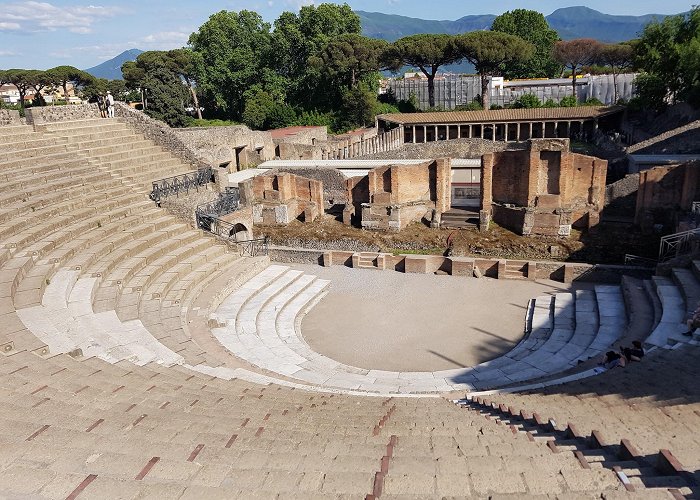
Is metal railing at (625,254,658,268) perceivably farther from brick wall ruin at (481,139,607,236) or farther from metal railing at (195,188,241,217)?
metal railing at (195,188,241,217)

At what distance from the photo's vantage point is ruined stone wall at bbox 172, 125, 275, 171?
26.7 meters

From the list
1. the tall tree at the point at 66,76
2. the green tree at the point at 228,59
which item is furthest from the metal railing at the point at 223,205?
the tall tree at the point at 66,76

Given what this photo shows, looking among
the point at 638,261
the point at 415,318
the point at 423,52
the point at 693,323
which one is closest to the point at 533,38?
the point at 423,52

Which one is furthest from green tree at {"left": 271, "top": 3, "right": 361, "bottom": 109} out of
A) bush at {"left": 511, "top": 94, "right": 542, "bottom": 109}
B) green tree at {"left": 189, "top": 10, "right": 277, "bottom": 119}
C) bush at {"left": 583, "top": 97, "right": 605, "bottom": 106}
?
bush at {"left": 583, "top": 97, "right": 605, "bottom": 106}

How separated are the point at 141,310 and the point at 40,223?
3957 mm

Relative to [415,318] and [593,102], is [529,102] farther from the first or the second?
[415,318]

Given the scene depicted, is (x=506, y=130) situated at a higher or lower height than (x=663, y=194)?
higher

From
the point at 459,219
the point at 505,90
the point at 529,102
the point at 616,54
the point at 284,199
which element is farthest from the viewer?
the point at 505,90

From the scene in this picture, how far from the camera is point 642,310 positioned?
12.6 m

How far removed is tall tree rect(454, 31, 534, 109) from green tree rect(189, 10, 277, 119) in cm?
1879

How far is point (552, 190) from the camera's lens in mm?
20500

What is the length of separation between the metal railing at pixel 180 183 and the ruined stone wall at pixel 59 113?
5.04 m

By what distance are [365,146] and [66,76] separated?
1664 inches

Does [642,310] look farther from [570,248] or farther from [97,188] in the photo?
[97,188]
